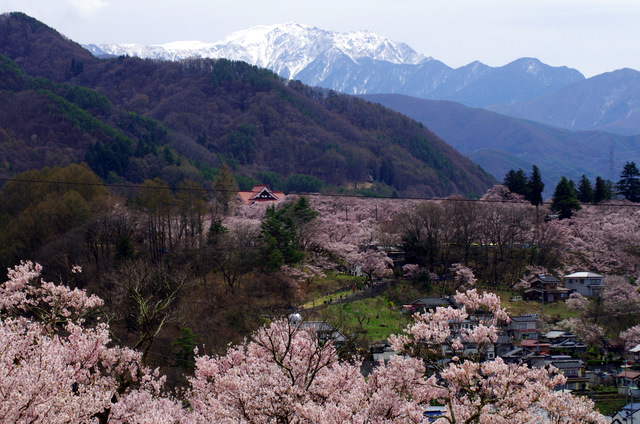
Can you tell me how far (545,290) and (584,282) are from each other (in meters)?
2.44

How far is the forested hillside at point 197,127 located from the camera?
217ft

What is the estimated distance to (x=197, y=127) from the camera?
95.2 meters

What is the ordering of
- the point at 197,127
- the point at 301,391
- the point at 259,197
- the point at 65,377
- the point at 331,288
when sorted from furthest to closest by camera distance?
the point at 197,127 < the point at 259,197 < the point at 331,288 < the point at 301,391 < the point at 65,377

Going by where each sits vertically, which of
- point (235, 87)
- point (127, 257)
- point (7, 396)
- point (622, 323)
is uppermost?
point (235, 87)

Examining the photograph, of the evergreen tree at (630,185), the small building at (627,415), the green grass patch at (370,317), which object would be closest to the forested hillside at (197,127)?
the green grass patch at (370,317)

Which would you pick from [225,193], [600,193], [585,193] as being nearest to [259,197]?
[225,193]

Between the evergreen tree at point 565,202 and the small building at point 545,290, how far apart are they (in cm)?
782

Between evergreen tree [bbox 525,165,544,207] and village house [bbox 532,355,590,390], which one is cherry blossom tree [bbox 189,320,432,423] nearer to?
village house [bbox 532,355,590,390]

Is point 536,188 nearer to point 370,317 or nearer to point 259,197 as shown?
point 370,317

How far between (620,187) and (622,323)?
17794 millimetres

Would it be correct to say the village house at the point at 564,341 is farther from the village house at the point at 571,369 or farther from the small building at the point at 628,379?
the small building at the point at 628,379

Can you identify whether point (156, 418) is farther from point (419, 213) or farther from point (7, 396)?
point (419, 213)

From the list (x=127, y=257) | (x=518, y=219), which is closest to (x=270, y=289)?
(x=127, y=257)

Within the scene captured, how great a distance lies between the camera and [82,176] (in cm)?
3844
